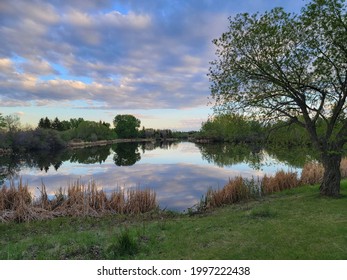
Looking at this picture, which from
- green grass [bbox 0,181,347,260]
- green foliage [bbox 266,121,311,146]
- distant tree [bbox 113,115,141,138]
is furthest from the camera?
distant tree [bbox 113,115,141,138]

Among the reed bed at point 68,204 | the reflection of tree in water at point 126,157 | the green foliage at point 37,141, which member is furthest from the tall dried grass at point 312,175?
the green foliage at point 37,141

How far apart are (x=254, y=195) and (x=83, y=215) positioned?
31.7 feet

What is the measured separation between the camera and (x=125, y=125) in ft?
509

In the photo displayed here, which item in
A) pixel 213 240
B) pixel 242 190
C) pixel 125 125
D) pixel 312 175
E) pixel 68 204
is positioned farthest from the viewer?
pixel 125 125

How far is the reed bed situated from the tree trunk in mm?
8243

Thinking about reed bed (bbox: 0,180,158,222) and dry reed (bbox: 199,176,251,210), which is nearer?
reed bed (bbox: 0,180,158,222)

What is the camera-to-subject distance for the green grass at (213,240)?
624 centimetres

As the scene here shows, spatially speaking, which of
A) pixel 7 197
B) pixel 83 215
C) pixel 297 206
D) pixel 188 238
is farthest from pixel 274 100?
pixel 7 197

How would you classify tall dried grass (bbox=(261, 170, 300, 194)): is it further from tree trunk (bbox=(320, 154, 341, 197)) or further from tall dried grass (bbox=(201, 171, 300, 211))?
tree trunk (bbox=(320, 154, 341, 197))

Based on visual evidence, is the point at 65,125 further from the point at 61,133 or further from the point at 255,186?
the point at 255,186

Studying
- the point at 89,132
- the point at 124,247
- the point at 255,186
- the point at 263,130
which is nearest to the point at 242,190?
the point at 255,186

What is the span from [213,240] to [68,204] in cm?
845

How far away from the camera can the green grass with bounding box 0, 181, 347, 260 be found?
246 inches

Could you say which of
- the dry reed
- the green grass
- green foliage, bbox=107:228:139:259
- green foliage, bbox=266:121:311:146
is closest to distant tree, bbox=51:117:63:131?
the dry reed
